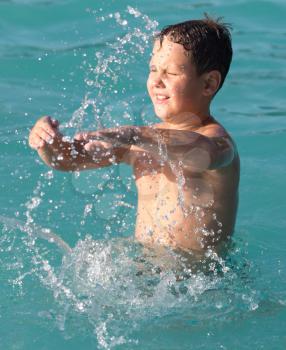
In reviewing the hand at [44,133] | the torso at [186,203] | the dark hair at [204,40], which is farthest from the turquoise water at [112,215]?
the hand at [44,133]

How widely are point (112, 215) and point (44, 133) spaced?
1411 mm

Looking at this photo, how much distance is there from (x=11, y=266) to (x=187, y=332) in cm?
96

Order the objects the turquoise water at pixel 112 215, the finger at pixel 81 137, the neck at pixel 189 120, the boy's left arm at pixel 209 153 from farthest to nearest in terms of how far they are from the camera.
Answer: the neck at pixel 189 120, the turquoise water at pixel 112 215, the boy's left arm at pixel 209 153, the finger at pixel 81 137

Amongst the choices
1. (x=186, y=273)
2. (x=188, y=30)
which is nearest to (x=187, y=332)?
(x=186, y=273)

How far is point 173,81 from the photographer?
3674mm

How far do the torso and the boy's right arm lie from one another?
21 centimetres

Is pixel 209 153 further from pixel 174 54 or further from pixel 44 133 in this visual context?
pixel 44 133

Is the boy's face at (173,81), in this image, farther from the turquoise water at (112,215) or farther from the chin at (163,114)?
the turquoise water at (112,215)

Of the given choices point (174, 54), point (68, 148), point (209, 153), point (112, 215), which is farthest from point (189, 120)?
point (112, 215)

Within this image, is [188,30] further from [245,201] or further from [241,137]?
[241,137]

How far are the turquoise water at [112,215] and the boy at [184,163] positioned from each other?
0.13 m

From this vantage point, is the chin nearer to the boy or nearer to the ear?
the boy

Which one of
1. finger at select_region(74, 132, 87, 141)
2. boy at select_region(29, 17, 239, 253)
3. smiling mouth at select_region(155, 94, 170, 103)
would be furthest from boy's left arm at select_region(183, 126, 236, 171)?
finger at select_region(74, 132, 87, 141)

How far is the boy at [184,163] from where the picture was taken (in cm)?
366
